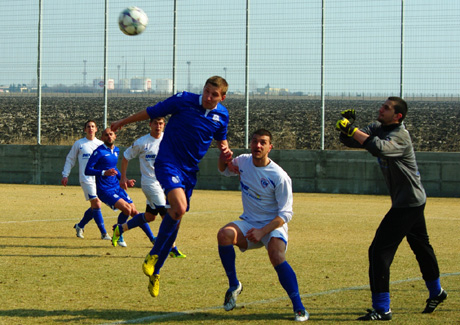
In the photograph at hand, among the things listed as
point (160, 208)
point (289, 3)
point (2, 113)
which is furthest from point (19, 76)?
point (2, 113)

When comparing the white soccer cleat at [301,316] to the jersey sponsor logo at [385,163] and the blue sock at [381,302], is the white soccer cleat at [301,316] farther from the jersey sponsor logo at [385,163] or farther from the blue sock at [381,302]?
the jersey sponsor logo at [385,163]

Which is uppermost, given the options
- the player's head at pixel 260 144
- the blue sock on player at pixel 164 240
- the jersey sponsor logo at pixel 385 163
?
the player's head at pixel 260 144

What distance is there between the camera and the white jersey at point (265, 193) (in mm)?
6555

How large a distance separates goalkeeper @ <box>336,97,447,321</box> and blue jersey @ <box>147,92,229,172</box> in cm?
151

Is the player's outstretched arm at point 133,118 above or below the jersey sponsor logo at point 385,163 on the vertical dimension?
above

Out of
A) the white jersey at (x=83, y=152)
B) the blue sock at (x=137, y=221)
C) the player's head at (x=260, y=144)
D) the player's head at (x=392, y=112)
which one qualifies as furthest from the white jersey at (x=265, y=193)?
the white jersey at (x=83, y=152)

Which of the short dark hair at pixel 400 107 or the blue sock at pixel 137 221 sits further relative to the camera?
the blue sock at pixel 137 221

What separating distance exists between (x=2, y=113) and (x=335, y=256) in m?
44.9

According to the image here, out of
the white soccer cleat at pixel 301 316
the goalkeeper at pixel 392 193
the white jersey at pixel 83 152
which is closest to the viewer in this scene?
the white soccer cleat at pixel 301 316

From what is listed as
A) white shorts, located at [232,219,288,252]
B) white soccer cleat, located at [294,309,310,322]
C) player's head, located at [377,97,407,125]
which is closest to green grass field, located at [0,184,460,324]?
white soccer cleat, located at [294,309,310,322]

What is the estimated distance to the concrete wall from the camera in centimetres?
1942

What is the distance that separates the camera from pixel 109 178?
11.3 meters

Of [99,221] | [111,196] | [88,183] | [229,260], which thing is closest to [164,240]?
[229,260]

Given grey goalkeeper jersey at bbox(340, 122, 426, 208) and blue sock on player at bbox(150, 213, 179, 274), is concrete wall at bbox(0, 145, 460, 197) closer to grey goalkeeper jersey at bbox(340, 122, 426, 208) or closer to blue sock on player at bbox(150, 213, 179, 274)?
grey goalkeeper jersey at bbox(340, 122, 426, 208)
